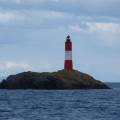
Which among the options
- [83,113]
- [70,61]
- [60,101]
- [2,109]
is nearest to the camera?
[83,113]

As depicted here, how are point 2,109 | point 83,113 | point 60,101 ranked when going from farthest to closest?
point 60,101 → point 2,109 → point 83,113

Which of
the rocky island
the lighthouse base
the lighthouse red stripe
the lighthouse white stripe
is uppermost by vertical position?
the lighthouse red stripe

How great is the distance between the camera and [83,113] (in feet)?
204

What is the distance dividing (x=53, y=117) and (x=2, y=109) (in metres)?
9.83

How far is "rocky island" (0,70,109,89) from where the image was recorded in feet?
370

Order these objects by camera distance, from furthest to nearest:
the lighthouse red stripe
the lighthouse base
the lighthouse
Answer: the lighthouse red stripe < the lighthouse base < the lighthouse

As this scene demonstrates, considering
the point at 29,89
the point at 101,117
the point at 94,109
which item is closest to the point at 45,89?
the point at 29,89

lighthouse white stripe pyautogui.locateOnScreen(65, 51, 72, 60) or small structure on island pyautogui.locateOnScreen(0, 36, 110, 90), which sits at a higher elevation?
lighthouse white stripe pyautogui.locateOnScreen(65, 51, 72, 60)

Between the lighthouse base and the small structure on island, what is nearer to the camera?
the lighthouse base

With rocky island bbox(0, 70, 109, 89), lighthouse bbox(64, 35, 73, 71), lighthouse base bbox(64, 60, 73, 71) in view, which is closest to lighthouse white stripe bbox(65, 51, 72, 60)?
lighthouse bbox(64, 35, 73, 71)

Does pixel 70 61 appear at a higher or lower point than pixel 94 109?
higher

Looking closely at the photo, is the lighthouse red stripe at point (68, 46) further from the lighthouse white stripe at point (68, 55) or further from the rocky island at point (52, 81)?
the rocky island at point (52, 81)

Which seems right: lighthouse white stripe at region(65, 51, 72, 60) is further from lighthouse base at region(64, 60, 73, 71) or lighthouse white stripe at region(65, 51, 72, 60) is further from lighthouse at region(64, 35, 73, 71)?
lighthouse base at region(64, 60, 73, 71)

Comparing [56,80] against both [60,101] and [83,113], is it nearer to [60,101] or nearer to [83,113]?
[60,101]
